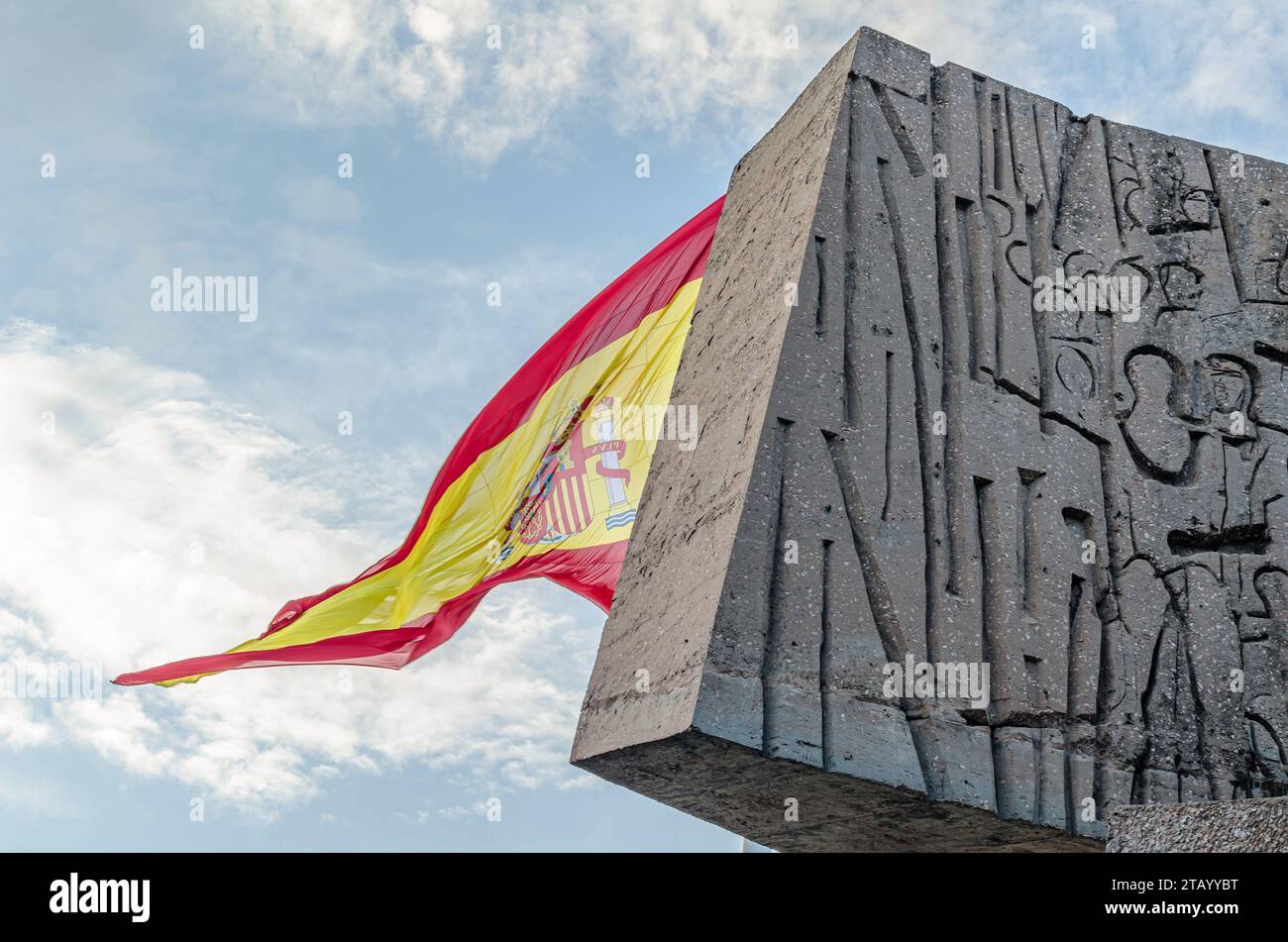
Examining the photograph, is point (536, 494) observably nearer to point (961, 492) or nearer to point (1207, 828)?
point (961, 492)

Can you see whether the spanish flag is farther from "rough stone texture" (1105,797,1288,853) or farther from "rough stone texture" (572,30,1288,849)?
"rough stone texture" (1105,797,1288,853)

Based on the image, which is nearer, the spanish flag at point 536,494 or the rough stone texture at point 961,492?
the rough stone texture at point 961,492

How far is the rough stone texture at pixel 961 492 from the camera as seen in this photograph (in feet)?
17.0

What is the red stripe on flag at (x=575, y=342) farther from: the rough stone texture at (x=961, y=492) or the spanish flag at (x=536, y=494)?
the rough stone texture at (x=961, y=492)

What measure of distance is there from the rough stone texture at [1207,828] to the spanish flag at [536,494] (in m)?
4.17

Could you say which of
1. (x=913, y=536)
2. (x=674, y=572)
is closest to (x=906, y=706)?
(x=913, y=536)

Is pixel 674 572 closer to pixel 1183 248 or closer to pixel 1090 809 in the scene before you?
pixel 1090 809

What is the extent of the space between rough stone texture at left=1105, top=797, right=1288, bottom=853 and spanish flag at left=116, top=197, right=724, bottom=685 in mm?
4166

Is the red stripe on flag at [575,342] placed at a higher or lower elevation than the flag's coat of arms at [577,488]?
higher

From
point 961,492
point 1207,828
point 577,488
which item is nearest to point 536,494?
point 577,488

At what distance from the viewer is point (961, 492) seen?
5.72 m

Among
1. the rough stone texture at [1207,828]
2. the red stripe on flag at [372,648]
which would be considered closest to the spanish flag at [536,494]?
the red stripe on flag at [372,648]
